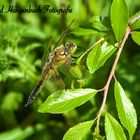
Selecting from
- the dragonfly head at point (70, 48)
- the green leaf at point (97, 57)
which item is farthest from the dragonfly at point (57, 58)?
the green leaf at point (97, 57)

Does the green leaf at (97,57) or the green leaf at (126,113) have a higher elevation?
the green leaf at (97,57)

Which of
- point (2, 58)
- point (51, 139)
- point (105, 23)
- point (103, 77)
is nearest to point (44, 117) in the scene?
point (51, 139)

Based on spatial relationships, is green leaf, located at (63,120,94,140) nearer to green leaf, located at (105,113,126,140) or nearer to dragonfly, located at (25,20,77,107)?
green leaf, located at (105,113,126,140)

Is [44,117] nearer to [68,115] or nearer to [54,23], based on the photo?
[68,115]

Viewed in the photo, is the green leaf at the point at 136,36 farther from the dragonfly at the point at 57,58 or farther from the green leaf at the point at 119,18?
the dragonfly at the point at 57,58

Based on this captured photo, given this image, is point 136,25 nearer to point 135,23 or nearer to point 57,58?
point 135,23

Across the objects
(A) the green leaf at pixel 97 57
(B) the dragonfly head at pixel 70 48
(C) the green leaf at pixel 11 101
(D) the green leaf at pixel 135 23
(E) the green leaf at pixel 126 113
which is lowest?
(C) the green leaf at pixel 11 101

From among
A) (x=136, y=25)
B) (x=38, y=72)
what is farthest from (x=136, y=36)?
(x=38, y=72)

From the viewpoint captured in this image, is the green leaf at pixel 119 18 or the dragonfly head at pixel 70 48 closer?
the green leaf at pixel 119 18
